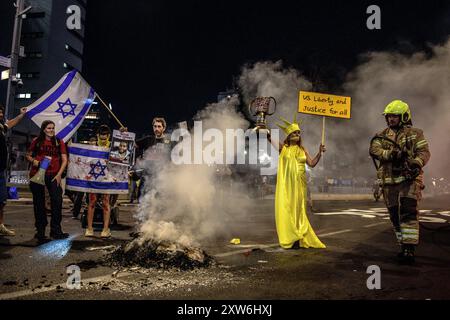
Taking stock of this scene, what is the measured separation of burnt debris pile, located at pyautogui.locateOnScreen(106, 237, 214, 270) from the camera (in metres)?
4.69

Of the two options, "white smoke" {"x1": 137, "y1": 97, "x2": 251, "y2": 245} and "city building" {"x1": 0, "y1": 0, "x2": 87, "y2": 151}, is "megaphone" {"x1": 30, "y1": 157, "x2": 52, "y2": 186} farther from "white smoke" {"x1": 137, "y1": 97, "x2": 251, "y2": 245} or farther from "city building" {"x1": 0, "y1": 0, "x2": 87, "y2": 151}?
"city building" {"x1": 0, "y1": 0, "x2": 87, "y2": 151}

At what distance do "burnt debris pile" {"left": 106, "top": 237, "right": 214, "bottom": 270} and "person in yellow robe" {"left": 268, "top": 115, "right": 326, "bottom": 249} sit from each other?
1.70m

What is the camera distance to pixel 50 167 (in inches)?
259

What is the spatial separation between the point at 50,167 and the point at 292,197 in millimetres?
Result: 4130

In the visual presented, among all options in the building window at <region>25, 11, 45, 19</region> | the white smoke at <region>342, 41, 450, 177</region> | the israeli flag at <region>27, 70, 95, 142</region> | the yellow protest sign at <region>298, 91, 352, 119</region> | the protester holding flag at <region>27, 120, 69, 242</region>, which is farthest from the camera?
the building window at <region>25, 11, 45, 19</region>

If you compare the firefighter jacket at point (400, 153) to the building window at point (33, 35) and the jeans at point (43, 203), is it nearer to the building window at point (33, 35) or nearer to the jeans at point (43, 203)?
the jeans at point (43, 203)

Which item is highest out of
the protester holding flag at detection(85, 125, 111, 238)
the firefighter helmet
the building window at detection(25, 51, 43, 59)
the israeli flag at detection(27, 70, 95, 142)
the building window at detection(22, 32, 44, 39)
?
the building window at detection(22, 32, 44, 39)

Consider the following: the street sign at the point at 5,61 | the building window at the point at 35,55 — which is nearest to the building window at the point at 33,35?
the building window at the point at 35,55

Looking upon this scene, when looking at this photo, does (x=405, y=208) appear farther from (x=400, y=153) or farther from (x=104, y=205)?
(x=104, y=205)

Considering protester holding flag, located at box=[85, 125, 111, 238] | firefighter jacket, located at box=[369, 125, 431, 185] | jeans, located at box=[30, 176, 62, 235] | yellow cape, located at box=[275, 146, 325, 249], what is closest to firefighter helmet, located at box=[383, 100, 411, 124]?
firefighter jacket, located at box=[369, 125, 431, 185]

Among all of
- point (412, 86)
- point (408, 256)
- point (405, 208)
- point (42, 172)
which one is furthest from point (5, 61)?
point (408, 256)

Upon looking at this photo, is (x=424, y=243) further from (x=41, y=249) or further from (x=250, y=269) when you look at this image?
(x=41, y=249)

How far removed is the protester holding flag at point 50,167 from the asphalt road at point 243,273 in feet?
1.70

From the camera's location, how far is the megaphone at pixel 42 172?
6367mm
